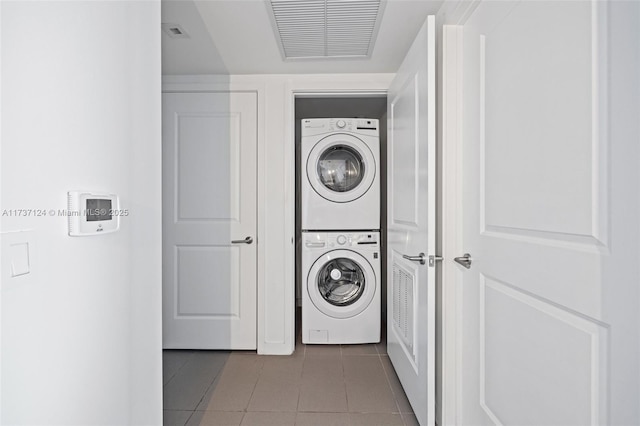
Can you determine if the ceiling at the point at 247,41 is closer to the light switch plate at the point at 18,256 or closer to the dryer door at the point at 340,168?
the dryer door at the point at 340,168

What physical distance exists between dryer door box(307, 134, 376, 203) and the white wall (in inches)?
69.9

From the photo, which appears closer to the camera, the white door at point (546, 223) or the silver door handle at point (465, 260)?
the white door at point (546, 223)

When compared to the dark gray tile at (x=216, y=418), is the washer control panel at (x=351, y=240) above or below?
above

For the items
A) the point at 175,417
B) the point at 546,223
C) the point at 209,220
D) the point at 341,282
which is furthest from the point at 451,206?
the point at 209,220

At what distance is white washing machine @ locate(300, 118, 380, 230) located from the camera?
9.88ft

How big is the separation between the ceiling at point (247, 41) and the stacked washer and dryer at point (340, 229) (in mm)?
526

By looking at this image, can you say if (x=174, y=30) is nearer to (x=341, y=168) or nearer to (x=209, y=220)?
(x=209, y=220)

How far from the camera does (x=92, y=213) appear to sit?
956 millimetres

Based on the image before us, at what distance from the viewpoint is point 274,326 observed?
285cm

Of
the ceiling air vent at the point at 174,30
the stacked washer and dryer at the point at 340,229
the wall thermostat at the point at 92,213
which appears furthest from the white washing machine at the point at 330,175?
the wall thermostat at the point at 92,213

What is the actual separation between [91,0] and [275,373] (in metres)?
2.26

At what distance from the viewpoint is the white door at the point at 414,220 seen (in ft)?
5.30

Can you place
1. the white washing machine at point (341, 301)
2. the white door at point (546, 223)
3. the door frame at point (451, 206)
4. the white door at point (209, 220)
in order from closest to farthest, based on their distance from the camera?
the white door at point (546, 223), the door frame at point (451, 206), the white door at point (209, 220), the white washing machine at point (341, 301)

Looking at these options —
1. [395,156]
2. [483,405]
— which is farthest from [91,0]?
[483,405]
